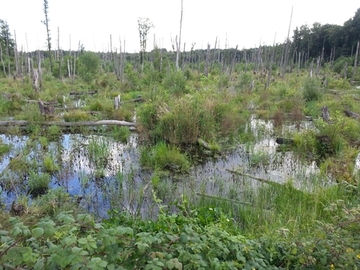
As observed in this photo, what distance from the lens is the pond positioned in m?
4.59

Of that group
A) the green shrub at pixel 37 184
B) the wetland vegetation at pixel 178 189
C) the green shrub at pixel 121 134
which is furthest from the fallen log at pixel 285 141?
the green shrub at pixel 37 184

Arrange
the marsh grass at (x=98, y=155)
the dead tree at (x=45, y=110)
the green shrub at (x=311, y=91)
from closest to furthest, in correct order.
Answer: the marsh grass at (x=98, y=155) < the dead tree at (x=45, y=110) < the green shrub at (x=311, y=91)

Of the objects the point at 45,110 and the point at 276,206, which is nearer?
the point at 276,206

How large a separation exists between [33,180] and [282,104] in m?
11.4

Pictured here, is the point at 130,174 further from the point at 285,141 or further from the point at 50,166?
the point at 285,141

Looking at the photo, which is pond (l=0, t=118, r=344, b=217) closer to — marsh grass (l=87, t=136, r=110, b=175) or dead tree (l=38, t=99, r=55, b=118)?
marsh grass (l=87, t=136, r=110, b=175)

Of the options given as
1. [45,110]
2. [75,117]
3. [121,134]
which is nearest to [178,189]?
[121,134]

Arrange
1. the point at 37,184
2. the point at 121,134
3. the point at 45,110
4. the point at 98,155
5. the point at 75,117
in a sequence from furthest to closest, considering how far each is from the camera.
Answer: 1. the point at 75,117
2. the point at 45,110
3. the point at 121,134
4. the point at 98,155
5. the point at 37,184

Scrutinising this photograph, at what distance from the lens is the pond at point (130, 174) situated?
15.1ft

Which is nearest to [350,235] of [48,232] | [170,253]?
[170,253]

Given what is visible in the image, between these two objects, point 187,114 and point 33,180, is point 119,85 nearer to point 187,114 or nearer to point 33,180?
point 187,114

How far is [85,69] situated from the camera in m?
23.7

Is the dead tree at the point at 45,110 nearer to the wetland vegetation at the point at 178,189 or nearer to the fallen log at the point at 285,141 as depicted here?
the wetland vegetation at the point at 178,189

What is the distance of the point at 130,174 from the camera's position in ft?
17.9
